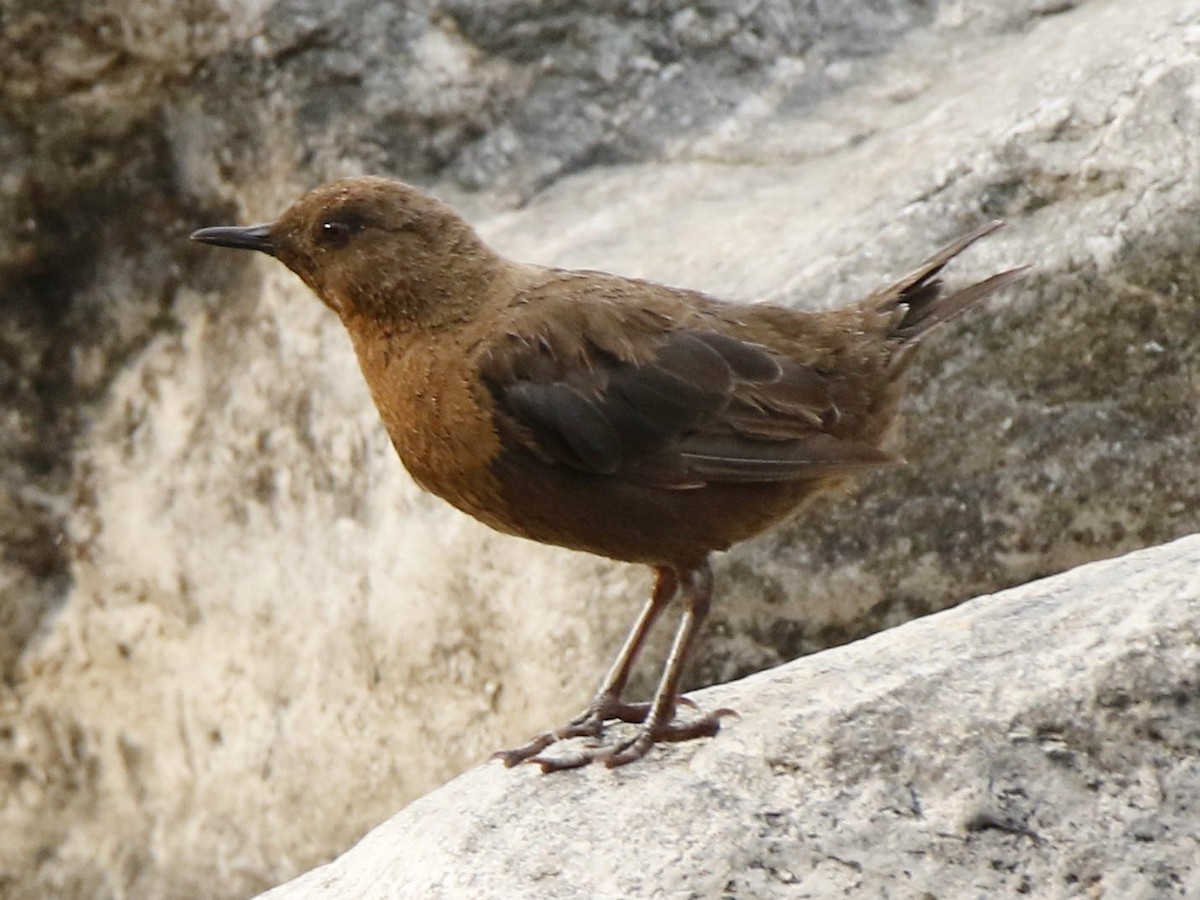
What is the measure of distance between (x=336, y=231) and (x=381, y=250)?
0.13m

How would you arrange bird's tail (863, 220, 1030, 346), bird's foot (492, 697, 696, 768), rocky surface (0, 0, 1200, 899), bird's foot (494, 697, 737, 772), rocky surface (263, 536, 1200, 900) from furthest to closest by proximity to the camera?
rocky surface (0, 0, 1200, 899) → bird's tail (863, 220, 1030, 346) → bird's foot (492, 697, 696, 768) → bird's foot (494, 697, 737, 772) → rocky surface (263, 536, 1200, 900)

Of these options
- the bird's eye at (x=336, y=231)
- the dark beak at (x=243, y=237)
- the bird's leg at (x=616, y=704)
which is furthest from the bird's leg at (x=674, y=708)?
the dark beak at (x=243, y=237)

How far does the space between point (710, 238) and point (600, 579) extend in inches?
51.8

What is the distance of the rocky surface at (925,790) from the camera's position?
10.3ft

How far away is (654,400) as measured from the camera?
13.9 ft

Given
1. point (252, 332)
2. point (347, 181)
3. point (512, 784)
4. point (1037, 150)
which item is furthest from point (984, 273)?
point (252, 332)

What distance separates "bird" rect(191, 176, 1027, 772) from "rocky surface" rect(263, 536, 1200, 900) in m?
0.32

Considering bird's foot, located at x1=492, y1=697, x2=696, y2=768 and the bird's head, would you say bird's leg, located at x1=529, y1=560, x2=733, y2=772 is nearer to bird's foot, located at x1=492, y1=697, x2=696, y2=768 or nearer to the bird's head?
bird's foot, located at x1=492, y1=697, x2=696, y2=768

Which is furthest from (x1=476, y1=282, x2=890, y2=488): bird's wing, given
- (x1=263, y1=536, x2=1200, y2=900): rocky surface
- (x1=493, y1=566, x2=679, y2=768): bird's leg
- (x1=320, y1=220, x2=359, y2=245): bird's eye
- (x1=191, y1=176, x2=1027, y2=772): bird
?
(x1=263, y1=536, x2=1200, y2=900): rocky surface

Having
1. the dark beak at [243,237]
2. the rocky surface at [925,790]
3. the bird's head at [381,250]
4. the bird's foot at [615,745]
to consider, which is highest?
the dark beak at [243,237]

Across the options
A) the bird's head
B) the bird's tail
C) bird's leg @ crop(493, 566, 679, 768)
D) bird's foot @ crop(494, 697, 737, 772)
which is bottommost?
bird's foot @ crop(494, 697, 737, 772)

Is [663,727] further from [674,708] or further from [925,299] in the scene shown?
[925,299]

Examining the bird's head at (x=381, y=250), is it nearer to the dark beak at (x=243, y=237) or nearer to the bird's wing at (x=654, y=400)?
the dark beak at (x=243, y=237)

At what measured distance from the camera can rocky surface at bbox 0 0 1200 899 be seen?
5309mm
